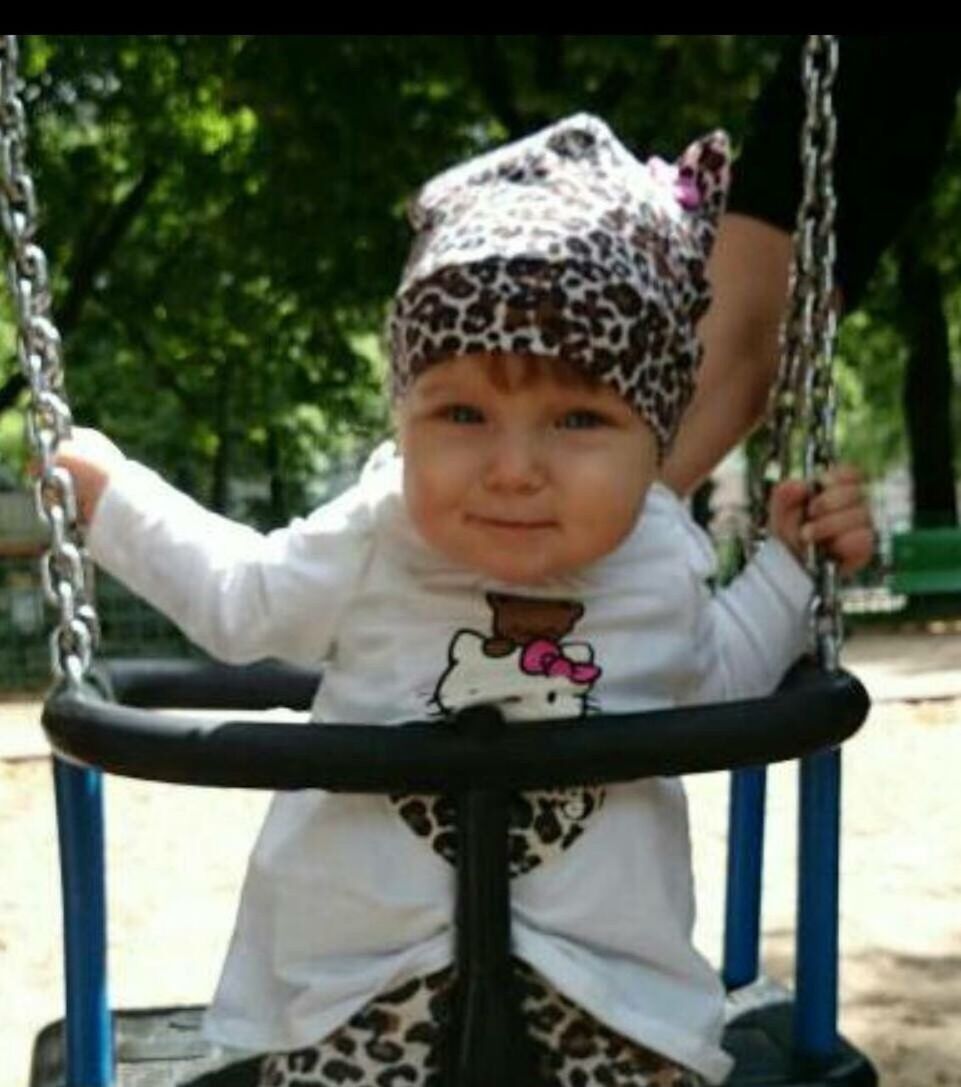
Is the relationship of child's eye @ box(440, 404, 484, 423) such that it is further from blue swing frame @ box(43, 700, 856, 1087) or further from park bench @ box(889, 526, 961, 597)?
park bench @ box(889, 526, 961, 597)

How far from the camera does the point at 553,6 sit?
1.59m

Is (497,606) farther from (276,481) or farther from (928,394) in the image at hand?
(276,481)

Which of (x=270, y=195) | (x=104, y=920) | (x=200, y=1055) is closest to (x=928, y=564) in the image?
(x=270, y=195)

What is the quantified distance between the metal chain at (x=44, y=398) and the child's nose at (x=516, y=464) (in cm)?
29

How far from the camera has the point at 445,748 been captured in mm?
1178

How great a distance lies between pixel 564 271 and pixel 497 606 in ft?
0.74

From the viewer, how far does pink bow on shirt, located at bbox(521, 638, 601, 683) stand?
1.31m

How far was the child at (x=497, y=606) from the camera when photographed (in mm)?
1262

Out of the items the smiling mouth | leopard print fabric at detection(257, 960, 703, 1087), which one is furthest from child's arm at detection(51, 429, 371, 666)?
leopard print fabric at detection(257, 960, 703, 1087)

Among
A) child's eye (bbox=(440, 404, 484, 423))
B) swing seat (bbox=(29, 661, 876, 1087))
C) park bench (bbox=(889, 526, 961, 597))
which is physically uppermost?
child's eye (bbox=(440, 404, 484, 423))

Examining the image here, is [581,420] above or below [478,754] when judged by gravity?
above

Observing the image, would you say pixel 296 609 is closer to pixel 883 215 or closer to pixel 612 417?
pixel 612 417

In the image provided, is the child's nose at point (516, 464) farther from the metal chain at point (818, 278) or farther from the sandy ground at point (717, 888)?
the sandy ground at point (717, 888)

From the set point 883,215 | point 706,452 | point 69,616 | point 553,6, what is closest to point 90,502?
point 69,616
